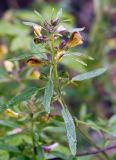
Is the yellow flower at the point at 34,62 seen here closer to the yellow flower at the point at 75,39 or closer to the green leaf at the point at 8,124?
Answer: the yellow flower at the point at 75,39

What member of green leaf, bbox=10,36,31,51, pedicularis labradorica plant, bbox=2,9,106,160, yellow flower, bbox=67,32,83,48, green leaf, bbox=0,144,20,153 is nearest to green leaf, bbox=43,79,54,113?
pedicularis labradorica plant, bbox=2,9,106,160

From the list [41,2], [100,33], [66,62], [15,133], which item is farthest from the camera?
[41,2]

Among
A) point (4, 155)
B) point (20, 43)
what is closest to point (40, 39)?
point (4, 155)

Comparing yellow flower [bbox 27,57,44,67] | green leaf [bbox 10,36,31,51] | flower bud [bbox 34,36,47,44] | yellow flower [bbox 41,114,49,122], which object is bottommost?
green leaf [bbox 10,36,31,51]

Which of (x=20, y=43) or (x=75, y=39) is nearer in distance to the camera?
(x=75, y=39)

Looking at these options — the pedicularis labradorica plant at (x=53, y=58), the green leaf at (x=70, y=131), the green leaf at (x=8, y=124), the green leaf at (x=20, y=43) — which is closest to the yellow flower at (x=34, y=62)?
the pedicularis labradorica plant at (x=53, y=58)

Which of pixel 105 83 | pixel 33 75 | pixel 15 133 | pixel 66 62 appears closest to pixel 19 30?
pixel 66 62

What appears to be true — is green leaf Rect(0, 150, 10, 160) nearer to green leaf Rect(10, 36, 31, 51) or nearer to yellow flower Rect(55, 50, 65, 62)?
yellow flower Rect(55, 50, 65, 62)

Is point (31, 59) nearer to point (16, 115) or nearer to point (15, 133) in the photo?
point (16, 115)

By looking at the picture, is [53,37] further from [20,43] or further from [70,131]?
[20,43]

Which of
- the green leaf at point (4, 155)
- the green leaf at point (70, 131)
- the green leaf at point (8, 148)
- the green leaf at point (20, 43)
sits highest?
the green leaf at point (70, 131)

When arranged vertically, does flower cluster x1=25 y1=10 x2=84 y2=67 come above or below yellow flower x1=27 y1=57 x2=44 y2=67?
above
